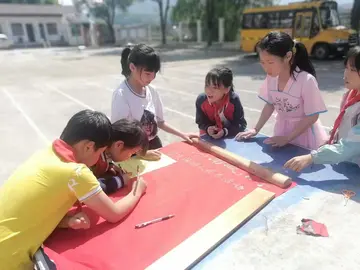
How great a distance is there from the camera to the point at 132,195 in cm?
141

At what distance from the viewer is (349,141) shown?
5.06 ft

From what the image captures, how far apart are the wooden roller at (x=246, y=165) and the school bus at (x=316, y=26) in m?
9.93

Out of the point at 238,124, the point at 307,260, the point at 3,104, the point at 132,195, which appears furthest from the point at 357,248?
the point at 3,104

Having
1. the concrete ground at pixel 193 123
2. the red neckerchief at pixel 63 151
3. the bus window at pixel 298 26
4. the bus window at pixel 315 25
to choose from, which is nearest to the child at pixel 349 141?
the concrete ground at pixel 193 123

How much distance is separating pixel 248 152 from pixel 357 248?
0.95 meters

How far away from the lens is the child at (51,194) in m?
1.12

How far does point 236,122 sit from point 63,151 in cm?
144

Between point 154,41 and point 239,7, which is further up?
point 239,7

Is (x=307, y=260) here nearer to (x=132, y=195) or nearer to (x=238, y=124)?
(x=132, y=195)

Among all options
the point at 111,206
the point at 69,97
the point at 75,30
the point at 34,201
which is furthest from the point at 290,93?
the point at 75,30

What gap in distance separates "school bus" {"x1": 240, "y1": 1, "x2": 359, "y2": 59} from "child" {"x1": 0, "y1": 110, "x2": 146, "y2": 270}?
1082 cm

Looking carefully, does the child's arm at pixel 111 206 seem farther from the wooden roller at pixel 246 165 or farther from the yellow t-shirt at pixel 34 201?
the wooden roller at pixel 246 165

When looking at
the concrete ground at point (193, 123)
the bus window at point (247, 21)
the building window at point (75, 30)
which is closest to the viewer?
the concrete ground at point (193, 123)

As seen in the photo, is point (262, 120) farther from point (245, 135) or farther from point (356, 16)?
point (356, 16)
